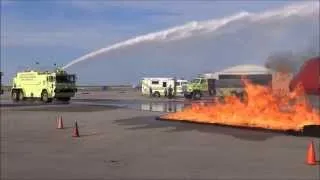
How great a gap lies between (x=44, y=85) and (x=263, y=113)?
29.3 meters

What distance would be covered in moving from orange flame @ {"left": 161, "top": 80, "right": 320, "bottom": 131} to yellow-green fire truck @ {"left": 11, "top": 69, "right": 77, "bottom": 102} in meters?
24.5

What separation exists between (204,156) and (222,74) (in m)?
77.5

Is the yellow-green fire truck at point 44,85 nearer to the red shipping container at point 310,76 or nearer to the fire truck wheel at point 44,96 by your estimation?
the fire truck wheel at point 44,96

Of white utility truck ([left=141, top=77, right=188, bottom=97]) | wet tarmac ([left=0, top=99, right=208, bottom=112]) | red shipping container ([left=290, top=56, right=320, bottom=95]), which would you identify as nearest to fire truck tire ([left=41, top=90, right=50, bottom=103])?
wet tarmac ([left=0, top=99, right=208, bottom=112])

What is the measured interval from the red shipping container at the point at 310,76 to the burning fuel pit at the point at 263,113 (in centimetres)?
52

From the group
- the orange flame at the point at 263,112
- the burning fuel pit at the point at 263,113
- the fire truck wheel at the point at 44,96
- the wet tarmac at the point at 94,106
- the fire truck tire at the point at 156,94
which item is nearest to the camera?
the burning fuel pit at the point at 263,113

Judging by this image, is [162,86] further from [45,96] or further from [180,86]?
[45,96]

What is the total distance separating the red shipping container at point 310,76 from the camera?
22750mm

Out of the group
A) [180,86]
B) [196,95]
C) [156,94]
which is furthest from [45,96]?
[180,86]

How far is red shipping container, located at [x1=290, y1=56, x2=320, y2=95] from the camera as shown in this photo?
2275cm

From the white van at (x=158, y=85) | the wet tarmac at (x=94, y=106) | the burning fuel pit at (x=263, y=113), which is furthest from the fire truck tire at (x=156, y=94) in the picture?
the burning fuel pit at (x=263, y=113)

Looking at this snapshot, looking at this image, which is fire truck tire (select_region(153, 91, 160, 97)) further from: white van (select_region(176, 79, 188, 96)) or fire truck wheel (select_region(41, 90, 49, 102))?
fire truck wheel (select_region(41, 90, 49, 102))

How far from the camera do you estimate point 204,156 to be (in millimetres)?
13453

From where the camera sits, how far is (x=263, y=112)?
22156mm
